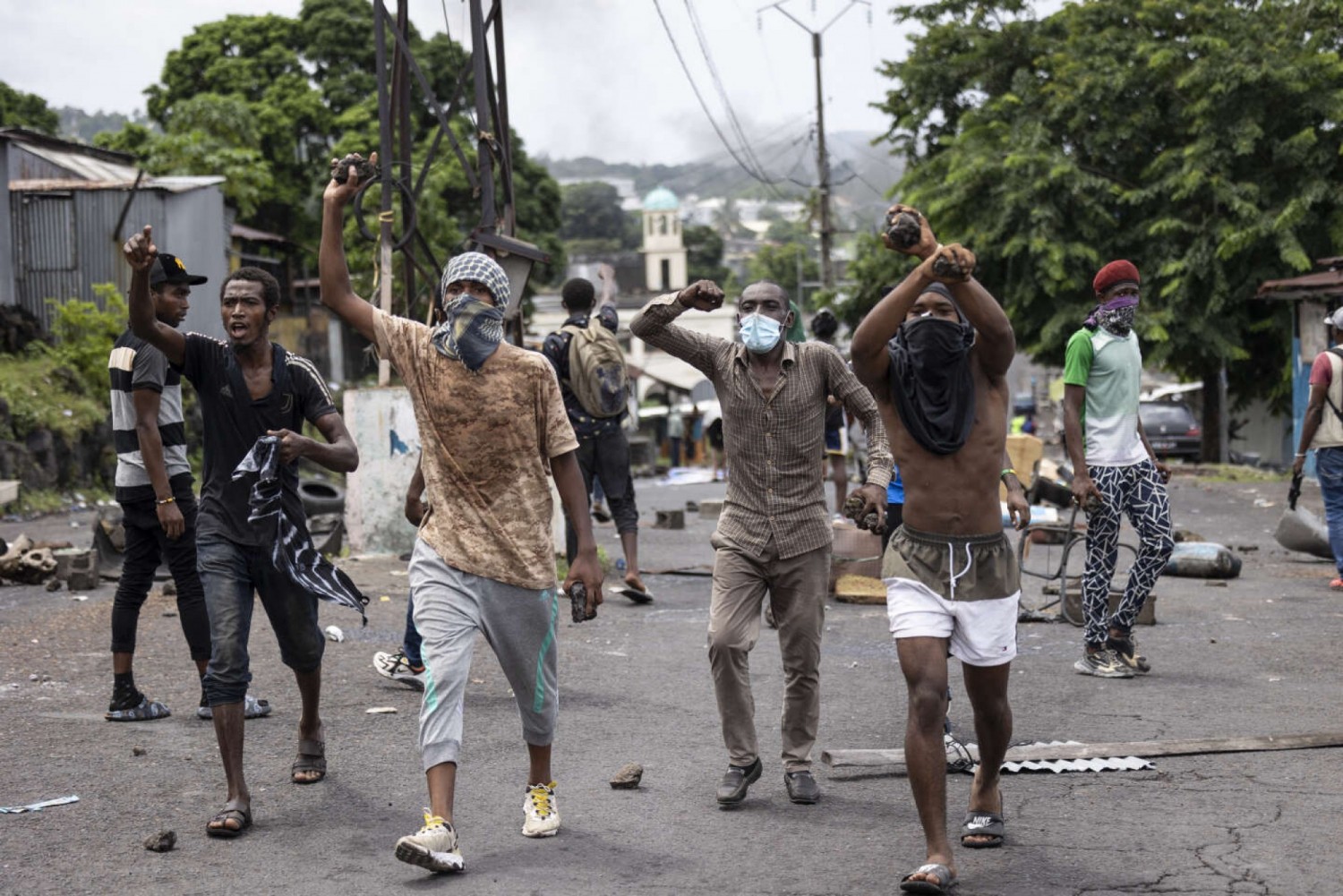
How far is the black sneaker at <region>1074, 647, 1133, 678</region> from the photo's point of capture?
25.8 feet

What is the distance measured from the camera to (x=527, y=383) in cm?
500

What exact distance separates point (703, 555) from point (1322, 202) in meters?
16.2

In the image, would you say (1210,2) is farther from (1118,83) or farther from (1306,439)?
(1306,439)

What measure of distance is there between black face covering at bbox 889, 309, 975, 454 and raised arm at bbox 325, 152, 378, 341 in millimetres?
1758

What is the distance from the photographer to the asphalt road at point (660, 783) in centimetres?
464

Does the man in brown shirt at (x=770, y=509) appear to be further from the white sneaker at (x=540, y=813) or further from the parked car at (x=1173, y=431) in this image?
the parked car at (x=1173, y=431)

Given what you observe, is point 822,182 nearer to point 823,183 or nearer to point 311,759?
point 823,183

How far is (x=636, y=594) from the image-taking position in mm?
10758

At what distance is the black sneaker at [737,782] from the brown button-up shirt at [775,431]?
81 centimetres

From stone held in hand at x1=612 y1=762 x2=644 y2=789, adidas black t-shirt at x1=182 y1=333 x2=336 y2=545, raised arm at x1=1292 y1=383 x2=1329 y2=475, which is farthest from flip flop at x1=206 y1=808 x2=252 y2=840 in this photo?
raised arm at x1=1292 y1=383 x2=1329 y2=475

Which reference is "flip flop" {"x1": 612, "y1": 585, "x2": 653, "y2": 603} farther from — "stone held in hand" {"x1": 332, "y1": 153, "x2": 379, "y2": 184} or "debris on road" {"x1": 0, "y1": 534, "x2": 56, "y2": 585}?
"stone held in hand" {"x1": 332, "y1": 153, "x2": 379, "y2": 184}

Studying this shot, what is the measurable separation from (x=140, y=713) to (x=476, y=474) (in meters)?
2.92

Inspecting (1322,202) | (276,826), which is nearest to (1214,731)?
(276,826)

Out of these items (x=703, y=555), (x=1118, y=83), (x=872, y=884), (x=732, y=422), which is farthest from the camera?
(x=1118, y=83)
